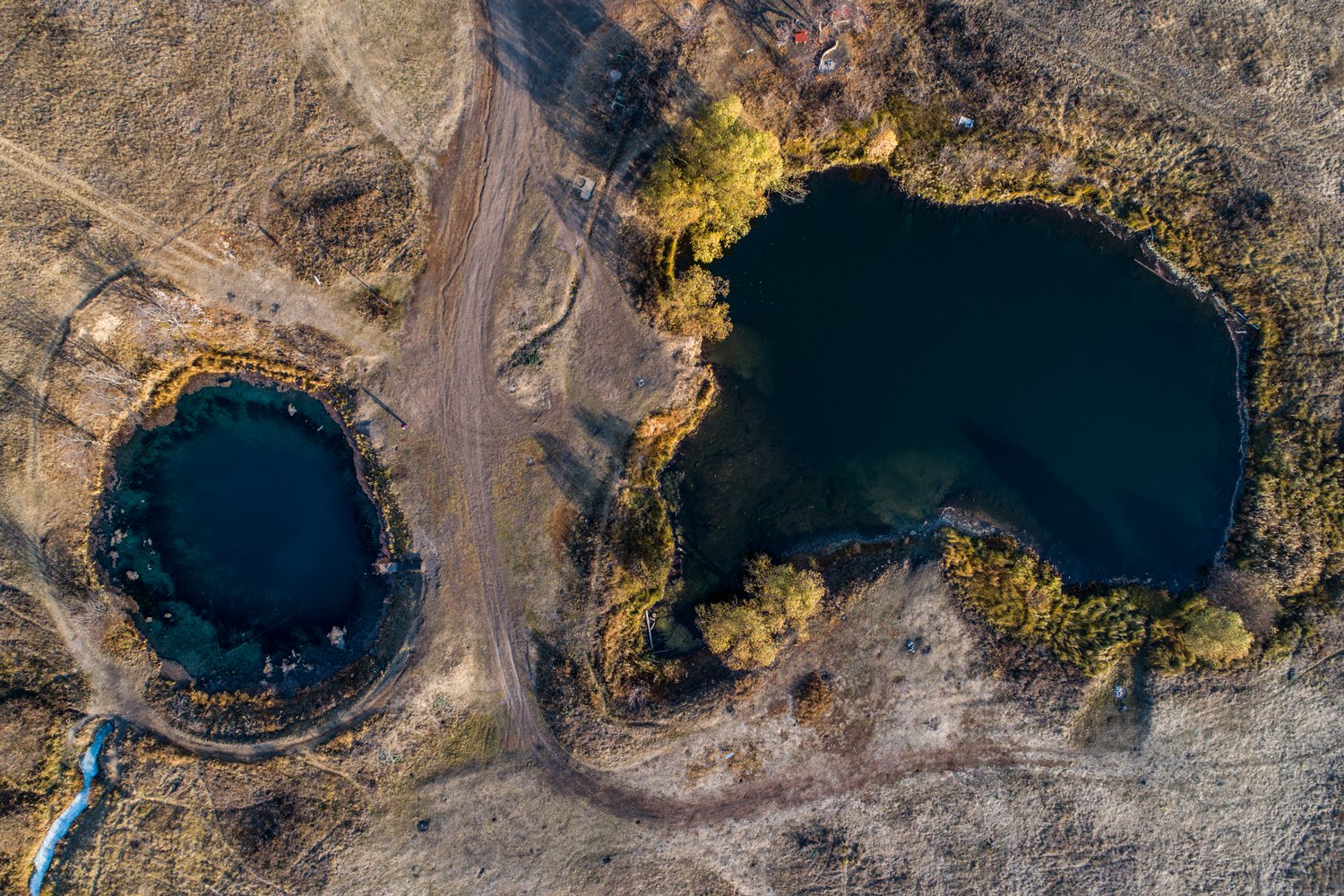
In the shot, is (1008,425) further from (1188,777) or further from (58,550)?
(58,550)

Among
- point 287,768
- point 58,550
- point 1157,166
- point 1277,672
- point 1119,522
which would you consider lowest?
point 1277,672

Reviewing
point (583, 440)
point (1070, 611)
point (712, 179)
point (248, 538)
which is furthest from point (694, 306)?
point (248, 538)

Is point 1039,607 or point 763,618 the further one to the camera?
point 1039,607

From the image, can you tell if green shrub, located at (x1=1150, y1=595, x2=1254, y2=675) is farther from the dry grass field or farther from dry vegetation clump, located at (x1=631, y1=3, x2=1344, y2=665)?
dry vegetation clump, located at (x1=631, y1=3, x2=1344, y2=665)

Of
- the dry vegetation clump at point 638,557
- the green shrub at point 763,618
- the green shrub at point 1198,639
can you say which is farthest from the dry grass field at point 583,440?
the green shrub at point 763,618

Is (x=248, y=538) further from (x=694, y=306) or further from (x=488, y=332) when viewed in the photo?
(x=694, y=306)

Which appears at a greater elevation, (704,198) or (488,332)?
(704,198)

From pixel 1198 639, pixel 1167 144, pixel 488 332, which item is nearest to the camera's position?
pixel 1198 639

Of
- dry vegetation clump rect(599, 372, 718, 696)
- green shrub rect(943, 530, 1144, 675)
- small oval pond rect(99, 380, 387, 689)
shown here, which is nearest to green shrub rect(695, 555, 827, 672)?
dry vegetation clump rect(599, 372, 718, 696)

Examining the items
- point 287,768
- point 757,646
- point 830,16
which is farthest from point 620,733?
point 830,16
